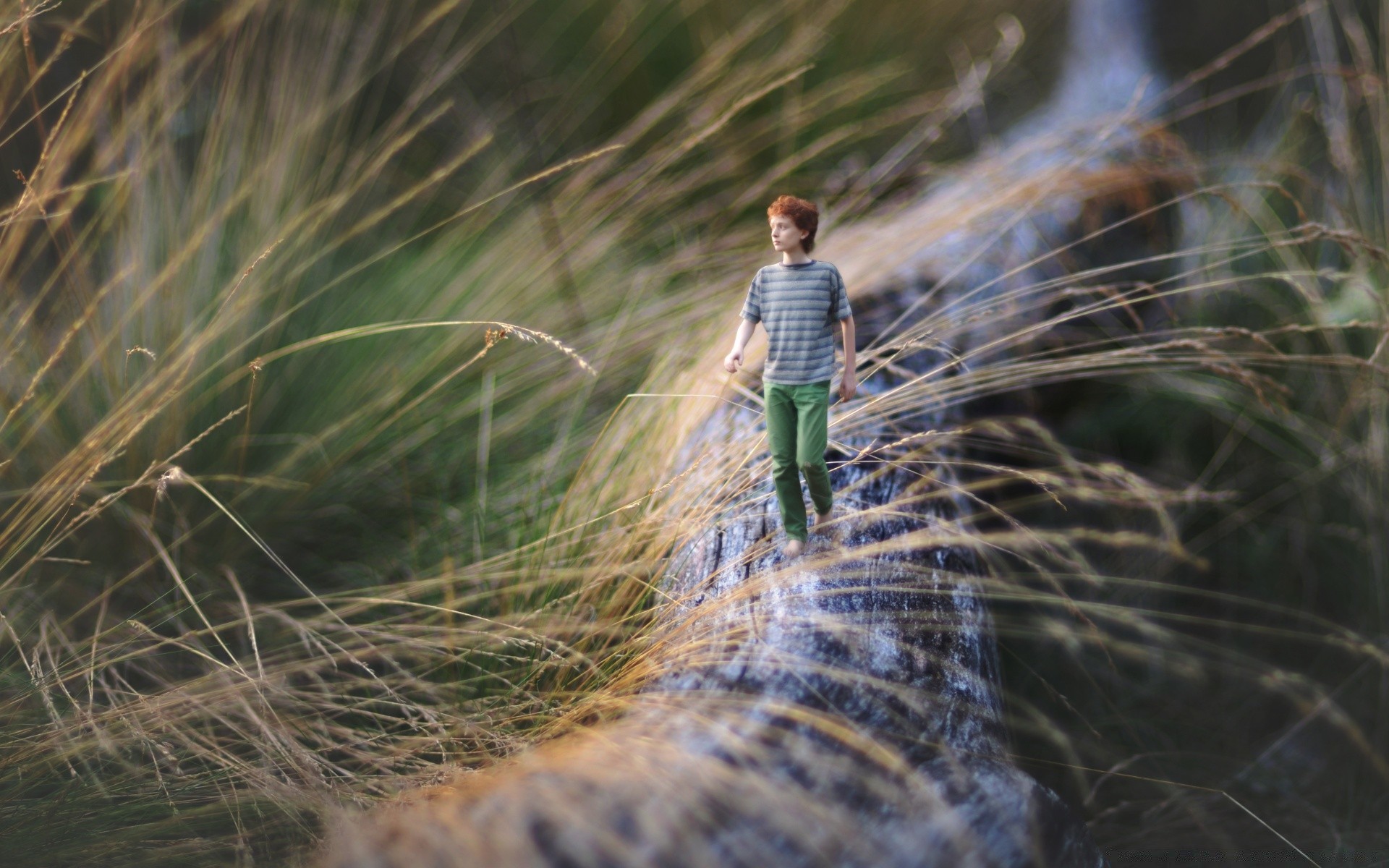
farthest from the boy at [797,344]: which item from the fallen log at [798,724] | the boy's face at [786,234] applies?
the fallen log at [798,724]

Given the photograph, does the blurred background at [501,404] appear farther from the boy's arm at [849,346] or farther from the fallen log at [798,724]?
the boy's arm at [849,346]

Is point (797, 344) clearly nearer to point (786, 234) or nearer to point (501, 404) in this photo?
point (786, 234)

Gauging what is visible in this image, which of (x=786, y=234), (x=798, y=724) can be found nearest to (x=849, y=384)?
(x=786, y=234)

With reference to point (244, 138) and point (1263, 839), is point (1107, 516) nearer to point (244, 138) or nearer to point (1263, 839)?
point (1263, 839)

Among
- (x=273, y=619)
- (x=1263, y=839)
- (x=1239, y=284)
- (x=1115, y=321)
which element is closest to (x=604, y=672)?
(x=273, y=619)

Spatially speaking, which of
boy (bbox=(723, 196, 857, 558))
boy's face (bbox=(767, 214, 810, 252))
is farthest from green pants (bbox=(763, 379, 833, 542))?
boy's face (bbox=(767, 214, 810, 252))

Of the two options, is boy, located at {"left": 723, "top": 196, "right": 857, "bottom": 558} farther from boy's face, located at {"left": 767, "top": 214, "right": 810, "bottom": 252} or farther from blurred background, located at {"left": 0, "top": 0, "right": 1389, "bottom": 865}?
blurred background, located at {"left": 0, "top": 0, "right": 1389, "bottom": 865}
